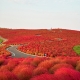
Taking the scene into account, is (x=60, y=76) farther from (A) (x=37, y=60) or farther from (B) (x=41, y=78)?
(A) (x=37, y=60)

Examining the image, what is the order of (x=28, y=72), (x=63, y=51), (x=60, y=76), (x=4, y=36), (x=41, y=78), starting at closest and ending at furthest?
(x=41, y=78) → (x=60, y=76) → (x=28, y=72) → (x=63, y=51) → (x=4, y=36)

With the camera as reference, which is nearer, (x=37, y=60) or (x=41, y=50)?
(x=37, y=60)

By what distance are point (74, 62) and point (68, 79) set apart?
5072mm

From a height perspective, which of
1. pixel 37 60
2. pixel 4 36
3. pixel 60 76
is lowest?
pixel 4 36

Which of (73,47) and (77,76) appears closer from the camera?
(77,76)

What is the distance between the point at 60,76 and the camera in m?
6.74

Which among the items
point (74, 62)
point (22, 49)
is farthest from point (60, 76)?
point (22, 49)

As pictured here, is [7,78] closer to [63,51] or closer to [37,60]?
[37,60]

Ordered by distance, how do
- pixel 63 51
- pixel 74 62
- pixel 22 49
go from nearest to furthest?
pixel 74 62 → pixel 63 51 → pixel 22 49

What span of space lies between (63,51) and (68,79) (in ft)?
83.7

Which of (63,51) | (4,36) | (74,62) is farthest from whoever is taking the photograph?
(4,36)

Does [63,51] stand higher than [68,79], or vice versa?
[68,79]

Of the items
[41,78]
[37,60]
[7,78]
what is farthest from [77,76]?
[37,60]

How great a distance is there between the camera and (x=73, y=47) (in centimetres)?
3459
